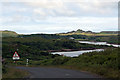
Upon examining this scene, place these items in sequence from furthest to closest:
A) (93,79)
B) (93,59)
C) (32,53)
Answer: (32,53) → (93,59) → (93,79)

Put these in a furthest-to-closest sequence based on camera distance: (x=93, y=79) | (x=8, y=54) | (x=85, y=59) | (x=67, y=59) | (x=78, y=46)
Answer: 1. (x=78, y=46)
2. (x=8, y=54)
3. (x=67, y=59)
4. (x=85, y=59)
5. (x=93, y=79)

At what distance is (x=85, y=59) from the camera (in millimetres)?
27625

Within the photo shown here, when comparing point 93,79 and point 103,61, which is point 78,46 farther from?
point 93,79

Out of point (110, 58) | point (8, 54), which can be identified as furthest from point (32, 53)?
point (110, 58)

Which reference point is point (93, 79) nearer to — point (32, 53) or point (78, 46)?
point (32, 53)

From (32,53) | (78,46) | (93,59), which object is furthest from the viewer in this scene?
(78,46)

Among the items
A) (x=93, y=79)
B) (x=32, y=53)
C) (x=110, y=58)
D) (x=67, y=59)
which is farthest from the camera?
(x=32, y=53)

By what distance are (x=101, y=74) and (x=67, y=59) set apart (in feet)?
50.3

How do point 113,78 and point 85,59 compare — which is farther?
point 85,59

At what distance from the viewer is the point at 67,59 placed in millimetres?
32500

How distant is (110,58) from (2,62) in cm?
1019

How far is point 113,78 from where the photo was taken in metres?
14.9

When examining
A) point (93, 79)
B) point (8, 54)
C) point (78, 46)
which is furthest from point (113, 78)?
point (78, 46)

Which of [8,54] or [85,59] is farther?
[8,54]
